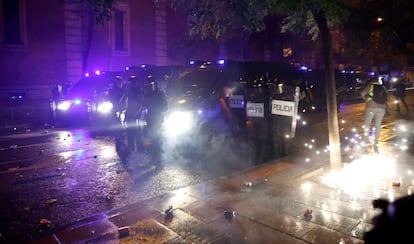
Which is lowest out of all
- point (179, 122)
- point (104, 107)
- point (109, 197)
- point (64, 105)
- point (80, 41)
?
point (109, 197)

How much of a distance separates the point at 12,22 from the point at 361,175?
2046cm

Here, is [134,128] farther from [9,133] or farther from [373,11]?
[373,11]

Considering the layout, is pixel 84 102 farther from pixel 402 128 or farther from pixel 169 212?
pixel 402 128

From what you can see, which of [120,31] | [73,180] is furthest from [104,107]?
[120,31]

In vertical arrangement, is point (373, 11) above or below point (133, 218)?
above

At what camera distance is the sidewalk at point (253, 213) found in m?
4.40

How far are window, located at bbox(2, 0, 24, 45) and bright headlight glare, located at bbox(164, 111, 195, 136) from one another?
50.2ft

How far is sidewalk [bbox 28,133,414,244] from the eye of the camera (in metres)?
4.40

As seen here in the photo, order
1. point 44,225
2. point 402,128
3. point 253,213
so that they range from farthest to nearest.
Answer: point 402,128 → point 253,213 → point 44,225

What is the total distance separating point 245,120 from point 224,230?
4904 millimetres

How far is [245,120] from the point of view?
9195 millimetres

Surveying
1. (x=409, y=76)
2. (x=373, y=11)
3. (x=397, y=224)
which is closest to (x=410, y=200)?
(x=397, y=224)

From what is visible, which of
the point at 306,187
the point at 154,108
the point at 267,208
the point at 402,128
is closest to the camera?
the point at 267,208

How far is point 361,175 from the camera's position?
6719 millimetres
